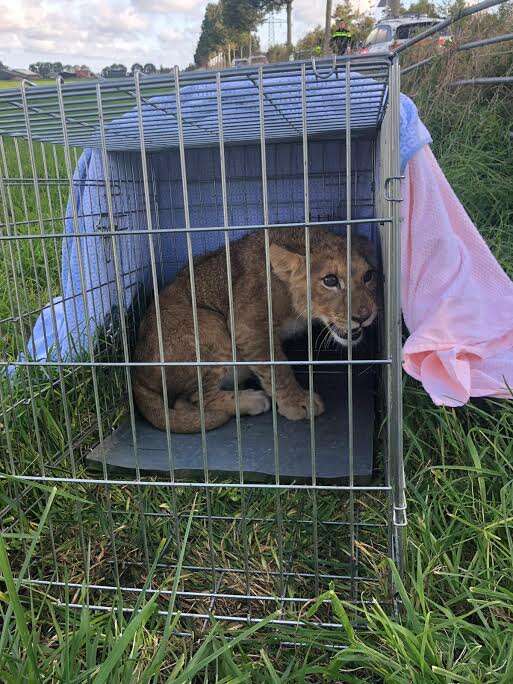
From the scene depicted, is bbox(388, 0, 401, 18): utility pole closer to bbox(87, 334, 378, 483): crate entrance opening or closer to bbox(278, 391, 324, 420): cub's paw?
bbox(87, 334, 378, 483): crate entrance opening

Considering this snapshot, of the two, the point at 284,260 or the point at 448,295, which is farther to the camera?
the point at 284,260

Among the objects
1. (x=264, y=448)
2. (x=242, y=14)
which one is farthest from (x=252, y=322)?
(x=242, y=14)

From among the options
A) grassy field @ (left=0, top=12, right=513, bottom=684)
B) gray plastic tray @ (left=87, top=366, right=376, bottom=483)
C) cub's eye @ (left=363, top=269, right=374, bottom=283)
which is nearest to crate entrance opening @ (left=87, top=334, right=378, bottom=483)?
gray plastic tray @ (left=87, top=366, right=376, bottom=483)

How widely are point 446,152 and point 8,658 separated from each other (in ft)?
14.5

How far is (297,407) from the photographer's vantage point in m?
3.18

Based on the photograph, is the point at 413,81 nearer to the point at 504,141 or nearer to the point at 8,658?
the point at 504,141

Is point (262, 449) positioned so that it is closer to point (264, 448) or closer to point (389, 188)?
point (264, 448)

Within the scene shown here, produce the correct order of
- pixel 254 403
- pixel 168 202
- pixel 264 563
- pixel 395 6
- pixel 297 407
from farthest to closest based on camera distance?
pixel 395 6
pixel 168 202
pixel 254 403
pixel 297 407
pixel 264 563

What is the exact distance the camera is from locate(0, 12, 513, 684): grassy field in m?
1.64

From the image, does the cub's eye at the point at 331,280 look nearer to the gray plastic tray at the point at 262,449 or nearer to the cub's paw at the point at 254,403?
the gray plastic tray at the point at 262,449

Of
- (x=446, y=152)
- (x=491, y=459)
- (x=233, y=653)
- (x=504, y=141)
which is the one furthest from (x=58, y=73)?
(x=504, y=141)

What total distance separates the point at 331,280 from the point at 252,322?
52 cm

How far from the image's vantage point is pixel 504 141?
474 cm

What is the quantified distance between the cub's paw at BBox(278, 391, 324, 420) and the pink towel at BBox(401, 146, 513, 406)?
26.0 inches
